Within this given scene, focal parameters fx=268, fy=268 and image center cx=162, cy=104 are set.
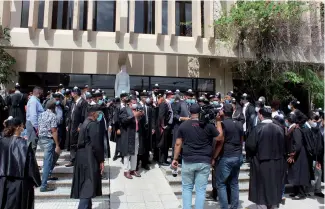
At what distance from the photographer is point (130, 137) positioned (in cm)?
615

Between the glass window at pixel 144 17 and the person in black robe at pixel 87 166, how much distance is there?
986 centimetres

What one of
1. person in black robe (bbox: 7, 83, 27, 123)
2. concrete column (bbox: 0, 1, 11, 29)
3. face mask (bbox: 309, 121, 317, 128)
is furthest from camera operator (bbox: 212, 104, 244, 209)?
concrete column (bbox: 0, 1, 11, 29)

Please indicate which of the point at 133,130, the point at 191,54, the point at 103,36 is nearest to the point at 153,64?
the point at 191,54

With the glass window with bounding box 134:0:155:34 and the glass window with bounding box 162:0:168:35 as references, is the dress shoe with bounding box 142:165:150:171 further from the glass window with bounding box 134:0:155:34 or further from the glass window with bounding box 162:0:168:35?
the glass window with bounding box 134:0:155:34

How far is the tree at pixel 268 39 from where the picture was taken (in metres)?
11.6

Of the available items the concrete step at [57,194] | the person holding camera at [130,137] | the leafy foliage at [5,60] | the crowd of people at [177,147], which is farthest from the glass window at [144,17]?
the concrete step at [57,194]

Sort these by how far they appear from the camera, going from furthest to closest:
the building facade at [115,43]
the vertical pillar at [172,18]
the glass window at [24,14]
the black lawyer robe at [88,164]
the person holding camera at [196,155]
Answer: the glass window at [24,14]
the vertical pillar at [172,18]
the building facade at [115,43]
the black lawyer robe at [88,164]
the person holding camera at [196,155]

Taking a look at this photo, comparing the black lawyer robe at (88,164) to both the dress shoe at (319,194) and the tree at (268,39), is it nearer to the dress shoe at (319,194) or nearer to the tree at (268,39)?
the dress shoe at (319,194)

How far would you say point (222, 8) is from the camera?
12961mm

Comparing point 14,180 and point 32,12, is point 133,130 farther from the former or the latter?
point 32,12

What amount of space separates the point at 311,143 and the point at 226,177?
2755mm

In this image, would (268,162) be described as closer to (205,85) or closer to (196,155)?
(196,155)

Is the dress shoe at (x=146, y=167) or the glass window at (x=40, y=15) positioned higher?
the glass window at (x=40, y=15)

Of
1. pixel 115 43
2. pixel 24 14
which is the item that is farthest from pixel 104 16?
pixel 24 14
